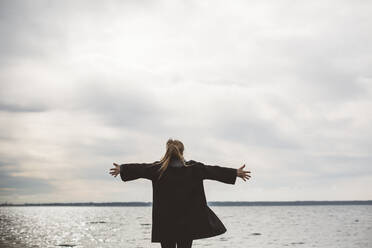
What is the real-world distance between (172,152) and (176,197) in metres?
0.89

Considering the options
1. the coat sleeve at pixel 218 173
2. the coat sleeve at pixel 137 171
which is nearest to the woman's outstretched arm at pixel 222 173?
the coat sleeve at pixel 218 173

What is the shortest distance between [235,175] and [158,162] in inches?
66.4

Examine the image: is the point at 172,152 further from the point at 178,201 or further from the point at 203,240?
the point at 203,240

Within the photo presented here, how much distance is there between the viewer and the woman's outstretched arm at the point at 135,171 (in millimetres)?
8141

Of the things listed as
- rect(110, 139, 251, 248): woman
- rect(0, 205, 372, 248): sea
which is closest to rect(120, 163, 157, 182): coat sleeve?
rect(110, 139, 251, 248): woman

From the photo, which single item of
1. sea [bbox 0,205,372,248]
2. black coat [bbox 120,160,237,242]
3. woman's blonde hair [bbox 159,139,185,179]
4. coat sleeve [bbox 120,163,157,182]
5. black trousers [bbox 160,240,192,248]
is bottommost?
sea [bbox 0,205,372,248]

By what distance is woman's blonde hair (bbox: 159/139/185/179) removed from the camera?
26.0 feet

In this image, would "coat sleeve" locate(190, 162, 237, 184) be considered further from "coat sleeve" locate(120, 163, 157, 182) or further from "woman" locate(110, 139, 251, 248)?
"coat sleeve" locate(120, 163, 157, 182)

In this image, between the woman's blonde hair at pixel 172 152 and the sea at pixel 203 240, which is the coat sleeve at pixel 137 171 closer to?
the woman's blonde hair at pixel 172 152

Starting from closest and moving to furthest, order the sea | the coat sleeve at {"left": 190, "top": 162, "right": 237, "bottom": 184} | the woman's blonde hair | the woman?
1. the woman's blonde hair
2. the woman
3. the coat sleeve at {"left": 190, "top": 162, "right": 237, "bottom": 184}
4. the sea

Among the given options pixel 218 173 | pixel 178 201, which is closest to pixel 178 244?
pixel 178 201

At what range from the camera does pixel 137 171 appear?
8234 millimetres

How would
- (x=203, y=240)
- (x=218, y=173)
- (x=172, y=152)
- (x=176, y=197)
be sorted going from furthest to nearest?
(x=203, y=240)
(x=218, y=173)
(x=176, y=197)
(x=172, y=152)

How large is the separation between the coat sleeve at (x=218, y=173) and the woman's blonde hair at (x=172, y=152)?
20.2 inches
